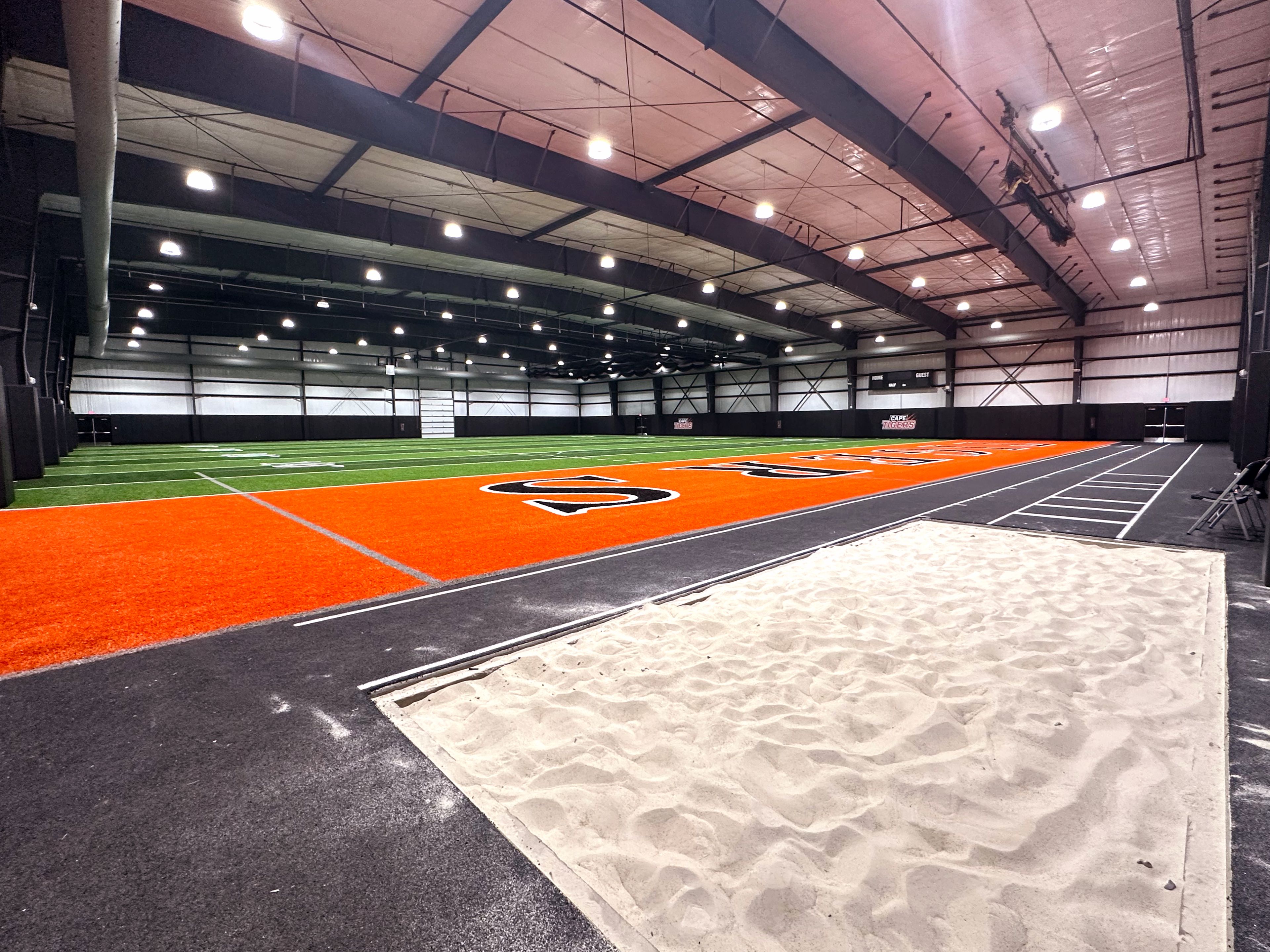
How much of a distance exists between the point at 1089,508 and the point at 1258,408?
4863mm

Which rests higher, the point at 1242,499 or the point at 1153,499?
the point at 1242,499

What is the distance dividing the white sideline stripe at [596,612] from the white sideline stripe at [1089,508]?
1.52 m

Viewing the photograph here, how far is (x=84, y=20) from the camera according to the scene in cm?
521

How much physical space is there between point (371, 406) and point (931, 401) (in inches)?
1493

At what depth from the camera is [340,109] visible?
9000mm

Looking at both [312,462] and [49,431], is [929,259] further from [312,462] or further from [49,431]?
[49,431]

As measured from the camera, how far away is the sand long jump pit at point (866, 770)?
143 centimetres

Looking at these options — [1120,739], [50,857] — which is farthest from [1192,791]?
[50,857]

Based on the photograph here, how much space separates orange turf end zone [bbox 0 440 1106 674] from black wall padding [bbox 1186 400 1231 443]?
23614mm

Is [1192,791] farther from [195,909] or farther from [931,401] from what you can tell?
[931,401]

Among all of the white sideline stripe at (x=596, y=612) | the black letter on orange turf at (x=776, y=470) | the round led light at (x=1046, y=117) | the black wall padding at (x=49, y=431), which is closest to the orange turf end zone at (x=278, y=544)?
the white sideline stripe at (x=596, y=612)

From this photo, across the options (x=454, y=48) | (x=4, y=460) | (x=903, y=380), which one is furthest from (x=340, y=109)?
(x=903, y=380)

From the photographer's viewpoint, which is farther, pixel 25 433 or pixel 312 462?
pixel 312 462

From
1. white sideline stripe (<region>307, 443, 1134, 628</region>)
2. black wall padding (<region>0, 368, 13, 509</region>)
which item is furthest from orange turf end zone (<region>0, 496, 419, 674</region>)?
black wall padding (<region>0, 368, 13, 509</region>)
